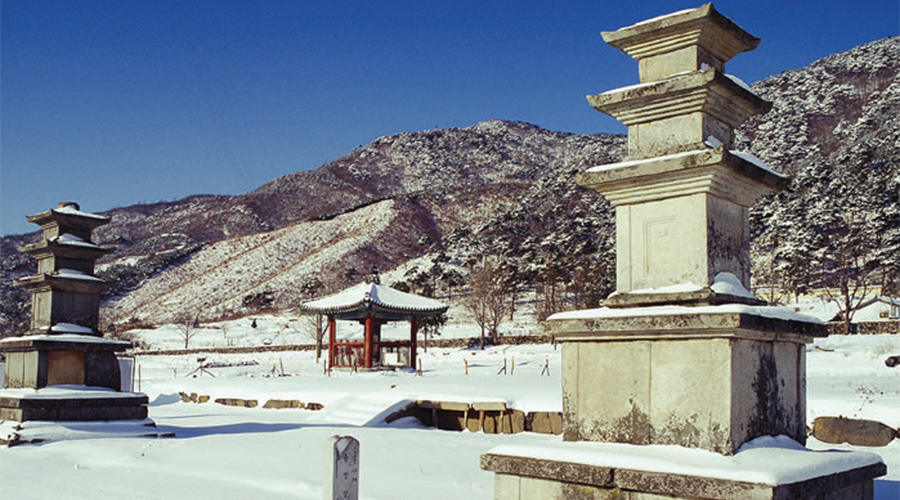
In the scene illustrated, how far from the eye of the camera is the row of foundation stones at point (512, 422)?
37.6ft

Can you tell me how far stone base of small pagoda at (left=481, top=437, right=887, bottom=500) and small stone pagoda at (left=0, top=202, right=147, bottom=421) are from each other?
10.4 metres

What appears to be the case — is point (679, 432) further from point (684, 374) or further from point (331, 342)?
point (331, 342)

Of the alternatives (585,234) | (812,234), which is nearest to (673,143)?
(812,234)

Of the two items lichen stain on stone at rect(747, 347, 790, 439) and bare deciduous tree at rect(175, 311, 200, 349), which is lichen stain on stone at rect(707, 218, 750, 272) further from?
bare deciduous tree at rect(175, 311, 200, 349)

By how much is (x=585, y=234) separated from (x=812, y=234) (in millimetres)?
20712

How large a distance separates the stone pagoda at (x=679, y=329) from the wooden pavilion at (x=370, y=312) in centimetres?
2577

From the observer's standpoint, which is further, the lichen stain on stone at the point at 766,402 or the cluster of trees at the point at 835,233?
the cluster of trees at the point at 835,233

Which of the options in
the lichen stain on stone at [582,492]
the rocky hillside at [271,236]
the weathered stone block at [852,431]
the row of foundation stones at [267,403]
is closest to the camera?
the lichen stain on stone at [582,492]

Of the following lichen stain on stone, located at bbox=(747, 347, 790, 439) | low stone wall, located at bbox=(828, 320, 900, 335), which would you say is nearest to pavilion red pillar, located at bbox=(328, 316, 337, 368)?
low stone wall, located at bbox=(828, 320, 900, 335)

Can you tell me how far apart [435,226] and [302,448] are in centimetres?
9516

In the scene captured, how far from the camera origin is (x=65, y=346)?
45.1 feet

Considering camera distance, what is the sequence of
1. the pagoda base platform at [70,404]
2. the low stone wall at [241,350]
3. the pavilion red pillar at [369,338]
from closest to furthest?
the pagoda base platform at [70,404] → the pavilion red pillar at [369,338] → the low stone wall at [241,350]

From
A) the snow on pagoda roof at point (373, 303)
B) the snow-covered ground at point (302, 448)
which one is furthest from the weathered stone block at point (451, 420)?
the snow on pagoda roof at point (373, 303)

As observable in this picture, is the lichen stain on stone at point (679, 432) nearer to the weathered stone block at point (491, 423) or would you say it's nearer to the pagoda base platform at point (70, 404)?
the weathered stone block at point (491, 423)
